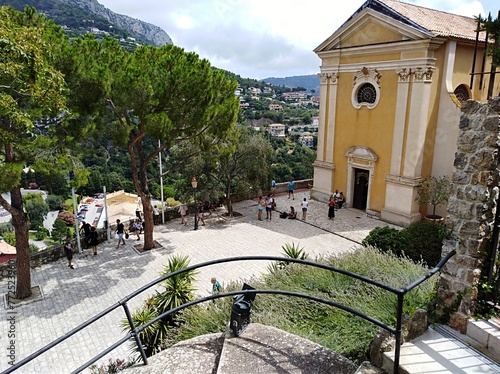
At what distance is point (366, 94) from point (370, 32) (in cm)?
269

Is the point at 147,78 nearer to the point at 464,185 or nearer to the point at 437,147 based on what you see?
the point at 464,185

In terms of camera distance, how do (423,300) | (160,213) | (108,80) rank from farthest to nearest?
1. (160,213)
2. (108,80)
3. (423,300)

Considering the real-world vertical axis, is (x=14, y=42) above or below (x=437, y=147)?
above

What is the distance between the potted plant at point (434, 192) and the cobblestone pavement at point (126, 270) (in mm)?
2093

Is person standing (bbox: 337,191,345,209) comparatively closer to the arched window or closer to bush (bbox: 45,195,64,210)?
the arched window

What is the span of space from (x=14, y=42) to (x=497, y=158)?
808 centimetres

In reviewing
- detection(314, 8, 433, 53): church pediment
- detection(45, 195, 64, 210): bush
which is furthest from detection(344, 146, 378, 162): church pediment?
detection(45, 195, 64, 210): bush

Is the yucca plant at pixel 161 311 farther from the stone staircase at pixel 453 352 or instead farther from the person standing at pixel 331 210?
the person standing at pixel 331 210

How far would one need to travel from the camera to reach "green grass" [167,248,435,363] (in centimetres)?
467

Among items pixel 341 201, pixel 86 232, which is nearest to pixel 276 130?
pixel 341 201

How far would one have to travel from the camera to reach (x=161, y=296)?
8.24m

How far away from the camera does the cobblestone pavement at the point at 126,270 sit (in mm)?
8727

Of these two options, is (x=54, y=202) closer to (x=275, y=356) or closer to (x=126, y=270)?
(x=126, y=270)

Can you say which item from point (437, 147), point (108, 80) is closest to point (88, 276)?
point (108, 80)
